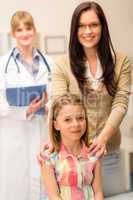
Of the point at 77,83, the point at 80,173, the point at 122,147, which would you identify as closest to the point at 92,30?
the point at 77,83

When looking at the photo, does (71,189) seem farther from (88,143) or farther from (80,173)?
(88,143)

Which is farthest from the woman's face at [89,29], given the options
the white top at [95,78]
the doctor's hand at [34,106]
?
the doctor's hand at [34,106]

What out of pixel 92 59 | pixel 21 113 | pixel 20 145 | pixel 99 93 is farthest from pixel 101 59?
pixel 20 145

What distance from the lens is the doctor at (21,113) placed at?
193 cm

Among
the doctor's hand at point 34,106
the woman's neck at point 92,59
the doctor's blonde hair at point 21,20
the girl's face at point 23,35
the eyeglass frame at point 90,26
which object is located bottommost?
the doctor's hand at point 34,106

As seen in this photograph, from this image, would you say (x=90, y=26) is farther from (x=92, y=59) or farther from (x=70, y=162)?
(x=70, y=162)

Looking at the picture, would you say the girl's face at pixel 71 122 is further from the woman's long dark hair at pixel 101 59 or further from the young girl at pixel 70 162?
the woman's long dark hair at pixel 101 59

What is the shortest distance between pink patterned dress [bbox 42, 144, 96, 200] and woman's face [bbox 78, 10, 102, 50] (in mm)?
478

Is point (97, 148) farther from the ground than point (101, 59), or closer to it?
closer to it

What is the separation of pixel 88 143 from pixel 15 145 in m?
0.53

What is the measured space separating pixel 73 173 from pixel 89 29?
60 cm

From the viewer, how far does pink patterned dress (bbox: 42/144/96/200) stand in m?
1.54

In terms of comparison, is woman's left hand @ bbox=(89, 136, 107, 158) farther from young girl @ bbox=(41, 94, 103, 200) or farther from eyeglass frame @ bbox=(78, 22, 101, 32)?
eyeglass frame @ bbox=(78, 22, 101, 32)

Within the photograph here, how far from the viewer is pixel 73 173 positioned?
1.54 m
